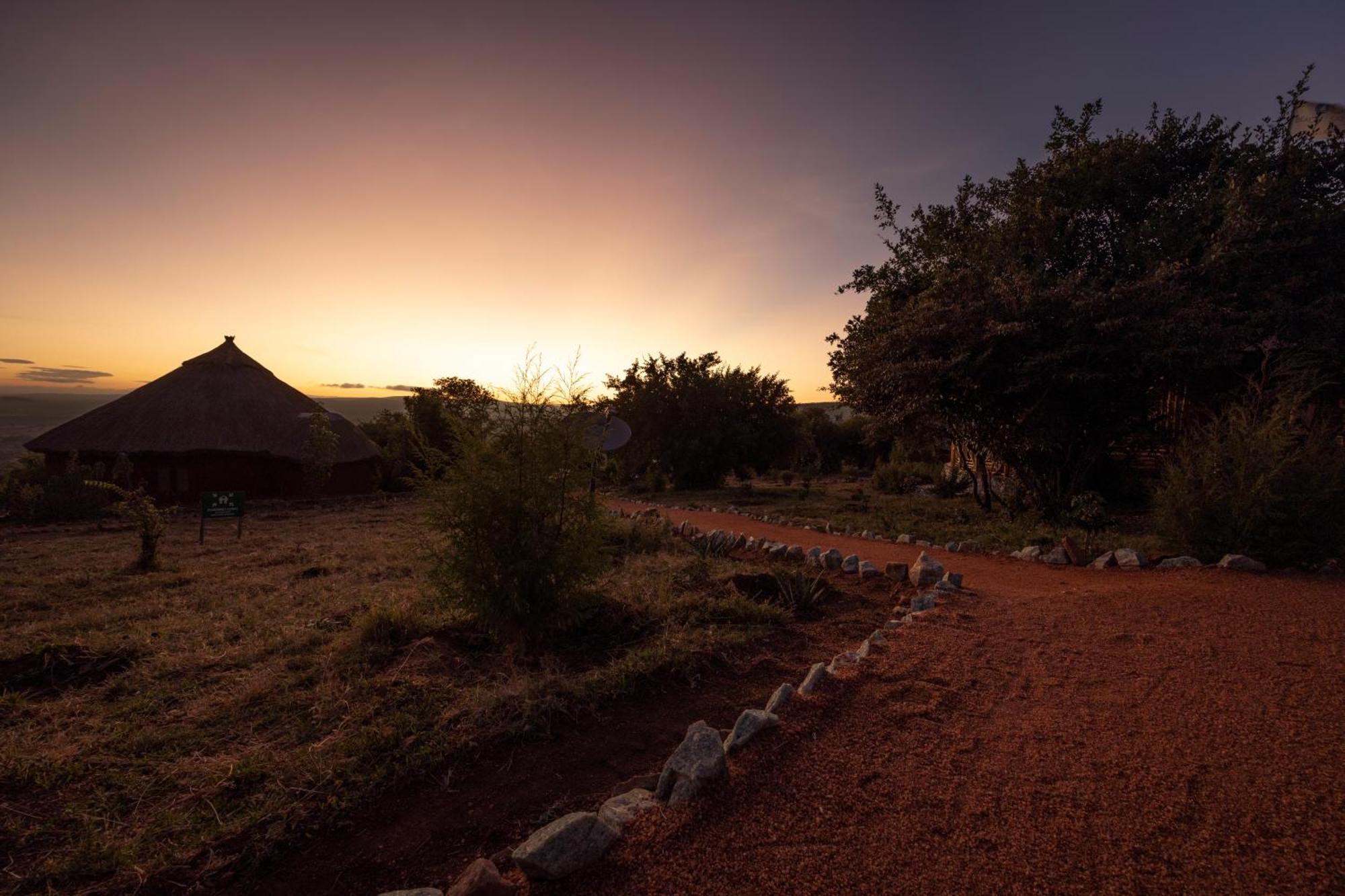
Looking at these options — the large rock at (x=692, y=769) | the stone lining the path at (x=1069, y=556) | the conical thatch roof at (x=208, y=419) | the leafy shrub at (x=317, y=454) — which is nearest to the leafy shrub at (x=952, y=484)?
the stone lining the path at (x=1069, y=556)

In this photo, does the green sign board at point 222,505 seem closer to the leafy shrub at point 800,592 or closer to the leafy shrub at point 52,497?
the leafy shrub at point 52,497

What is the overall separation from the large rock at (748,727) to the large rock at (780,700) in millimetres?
204

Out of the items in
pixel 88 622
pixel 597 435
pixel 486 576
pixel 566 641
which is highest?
pixel 597 435

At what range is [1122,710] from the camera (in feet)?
10.5

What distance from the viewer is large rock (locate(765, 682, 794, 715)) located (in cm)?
327

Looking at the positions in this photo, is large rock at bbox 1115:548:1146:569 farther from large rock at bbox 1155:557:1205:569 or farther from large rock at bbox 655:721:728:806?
large rock at bbox 655:721:728:806

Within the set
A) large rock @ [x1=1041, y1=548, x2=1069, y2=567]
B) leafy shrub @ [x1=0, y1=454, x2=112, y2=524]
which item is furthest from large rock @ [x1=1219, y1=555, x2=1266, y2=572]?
leafy shrub @ [x1=0, y1=454, x2=112, y2=524]

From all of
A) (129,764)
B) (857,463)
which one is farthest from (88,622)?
(857,463)

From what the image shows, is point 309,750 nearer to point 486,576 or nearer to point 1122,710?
point 486,576

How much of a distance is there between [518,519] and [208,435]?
19240 mm

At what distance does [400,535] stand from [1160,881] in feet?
38.5

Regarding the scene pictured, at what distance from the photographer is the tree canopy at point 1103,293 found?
8.84m

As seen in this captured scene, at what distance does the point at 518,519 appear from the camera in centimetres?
448

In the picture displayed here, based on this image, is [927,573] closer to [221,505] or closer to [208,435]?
[221,505]
